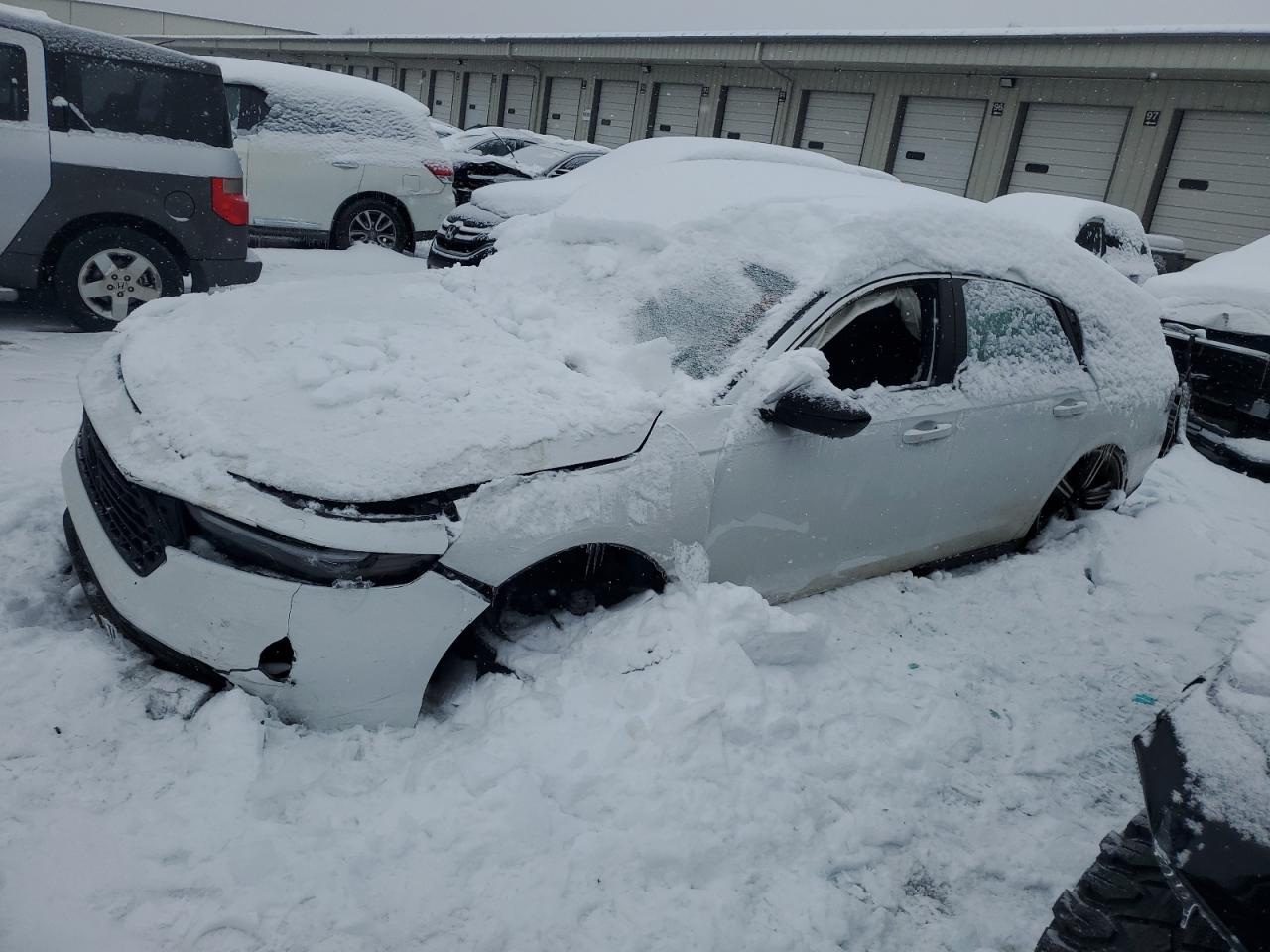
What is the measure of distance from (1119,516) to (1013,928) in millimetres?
2872

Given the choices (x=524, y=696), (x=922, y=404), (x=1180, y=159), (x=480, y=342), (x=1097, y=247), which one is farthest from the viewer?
(x=1180, y=159)

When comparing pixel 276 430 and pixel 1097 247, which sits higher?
pixel 1097 247

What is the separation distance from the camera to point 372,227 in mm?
9812

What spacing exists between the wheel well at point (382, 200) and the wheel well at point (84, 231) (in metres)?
3.38

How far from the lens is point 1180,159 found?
14.9 m

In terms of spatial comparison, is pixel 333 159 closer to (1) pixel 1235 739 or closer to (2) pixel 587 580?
(2) pixel 587 580

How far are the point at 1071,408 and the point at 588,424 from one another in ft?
8.26

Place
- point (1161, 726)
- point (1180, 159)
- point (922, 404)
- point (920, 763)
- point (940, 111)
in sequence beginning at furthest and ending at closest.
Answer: point (940, 111) < point (1180, 159) < point (922, 404) < point (920, 763) < point (1161, 726)

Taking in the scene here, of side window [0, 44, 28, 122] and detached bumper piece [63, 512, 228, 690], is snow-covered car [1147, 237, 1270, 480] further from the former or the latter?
side window [0, 44, 28, 122]


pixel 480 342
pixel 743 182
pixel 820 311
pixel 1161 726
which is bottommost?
pixel 1161 726

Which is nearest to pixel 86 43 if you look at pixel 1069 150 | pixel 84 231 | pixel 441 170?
pixel 84 231

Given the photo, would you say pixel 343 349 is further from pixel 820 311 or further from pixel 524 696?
pixel 820 311

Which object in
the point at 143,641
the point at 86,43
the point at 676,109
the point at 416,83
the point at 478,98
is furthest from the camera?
the point at 416,83

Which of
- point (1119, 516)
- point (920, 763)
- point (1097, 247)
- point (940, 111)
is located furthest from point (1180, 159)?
point (920, 763)
